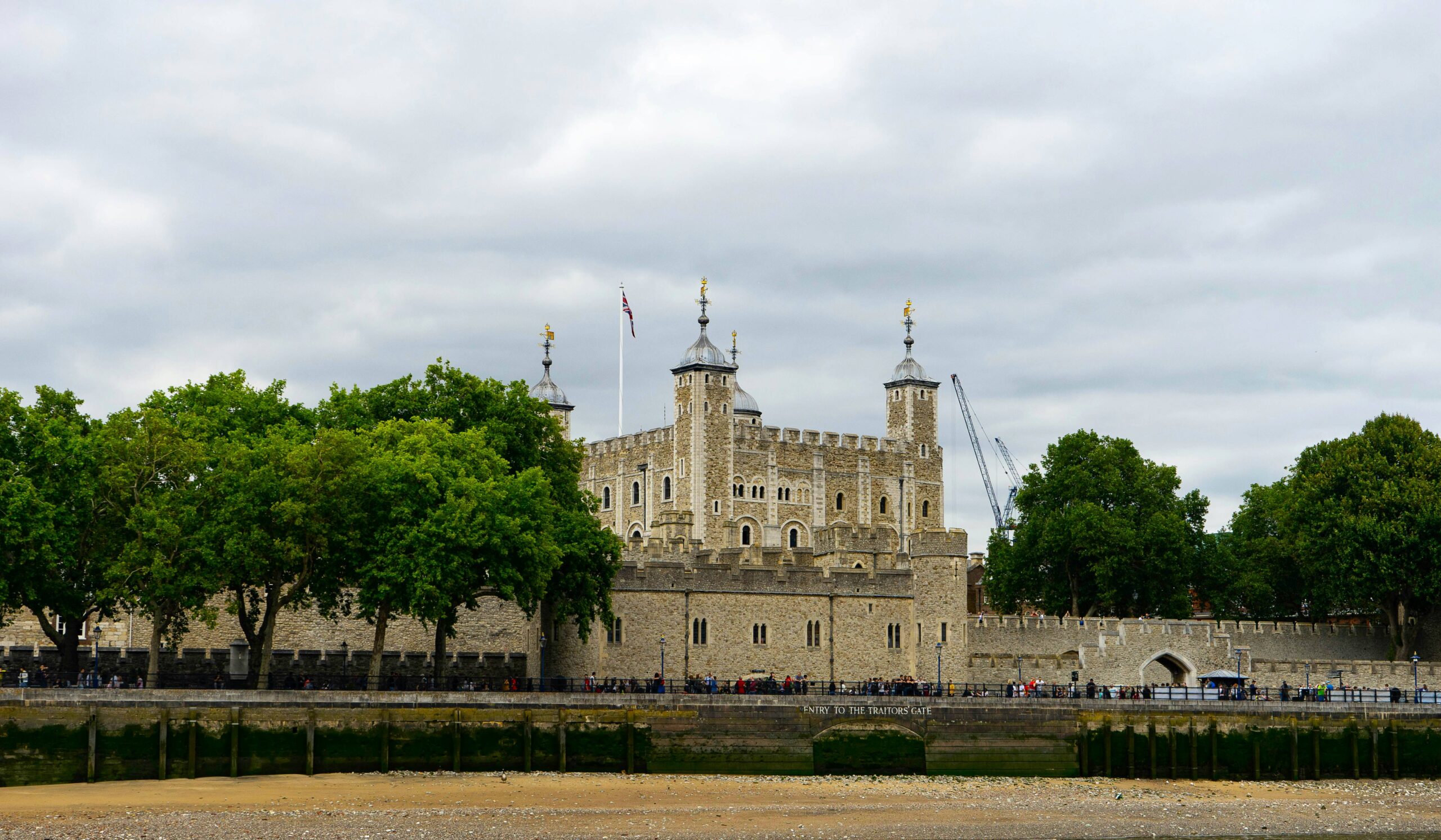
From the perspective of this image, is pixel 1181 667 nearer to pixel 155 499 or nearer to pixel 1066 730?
pixel 1066 730

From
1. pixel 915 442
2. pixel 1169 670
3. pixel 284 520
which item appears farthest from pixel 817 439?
pixel 284 520

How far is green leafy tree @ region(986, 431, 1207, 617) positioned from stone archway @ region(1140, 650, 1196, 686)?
187 inches

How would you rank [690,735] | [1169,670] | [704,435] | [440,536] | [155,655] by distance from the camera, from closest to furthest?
[690,735] < [155,655] < [440,536] < [1169,670] < [704,435]

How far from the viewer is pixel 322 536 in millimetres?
47438

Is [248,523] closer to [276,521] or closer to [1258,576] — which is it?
[276,521]

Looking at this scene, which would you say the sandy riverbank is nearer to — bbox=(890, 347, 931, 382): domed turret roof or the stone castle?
the stone castle

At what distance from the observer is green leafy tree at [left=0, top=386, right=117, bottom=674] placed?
4528cm

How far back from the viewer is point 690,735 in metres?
46.0

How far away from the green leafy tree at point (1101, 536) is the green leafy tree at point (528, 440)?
74.7 ft

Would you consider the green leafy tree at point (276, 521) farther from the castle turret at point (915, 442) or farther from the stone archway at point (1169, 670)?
the castle turret at point (915, 442)

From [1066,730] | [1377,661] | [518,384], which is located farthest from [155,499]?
→ [1377,661]

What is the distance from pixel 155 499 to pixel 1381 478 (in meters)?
46.8

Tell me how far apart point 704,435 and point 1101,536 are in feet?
79.1

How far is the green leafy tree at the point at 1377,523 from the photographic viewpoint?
68188 millimetres
